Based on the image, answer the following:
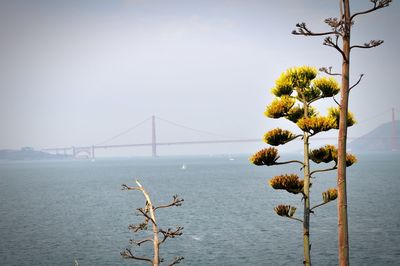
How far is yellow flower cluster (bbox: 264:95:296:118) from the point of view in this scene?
571 inches

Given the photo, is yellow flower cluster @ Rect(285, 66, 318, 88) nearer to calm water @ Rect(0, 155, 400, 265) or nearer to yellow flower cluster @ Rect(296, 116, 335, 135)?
yellow flower cluster @ Rect(296, 116, 335, 135)

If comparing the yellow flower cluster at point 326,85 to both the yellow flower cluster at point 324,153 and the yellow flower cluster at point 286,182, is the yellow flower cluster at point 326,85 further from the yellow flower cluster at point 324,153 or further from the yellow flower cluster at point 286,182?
the yellow flower cluster at point 286,182

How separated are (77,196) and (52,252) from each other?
211ft

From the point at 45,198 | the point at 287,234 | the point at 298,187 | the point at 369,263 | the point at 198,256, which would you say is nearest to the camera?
the point at 298,187

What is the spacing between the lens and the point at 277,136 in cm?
1489

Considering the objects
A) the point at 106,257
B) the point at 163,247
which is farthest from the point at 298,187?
the point at 163,247

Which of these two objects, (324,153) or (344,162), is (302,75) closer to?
(324,153)

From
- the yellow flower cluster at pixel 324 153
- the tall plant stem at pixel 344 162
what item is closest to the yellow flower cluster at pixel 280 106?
the yellow flower cluster at pixel 324 153

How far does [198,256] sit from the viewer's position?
1740 inches

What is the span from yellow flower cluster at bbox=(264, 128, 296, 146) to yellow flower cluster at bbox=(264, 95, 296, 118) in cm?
53

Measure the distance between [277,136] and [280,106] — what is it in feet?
3.27

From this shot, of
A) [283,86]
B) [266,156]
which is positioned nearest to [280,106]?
[283,86]

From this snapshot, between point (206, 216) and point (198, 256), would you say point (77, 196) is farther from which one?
point (198, 256)

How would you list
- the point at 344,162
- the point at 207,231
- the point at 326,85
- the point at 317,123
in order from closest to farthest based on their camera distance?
the point at 344,162 < the point at 317,123 < the point at 326,85 < the point at 207,231
